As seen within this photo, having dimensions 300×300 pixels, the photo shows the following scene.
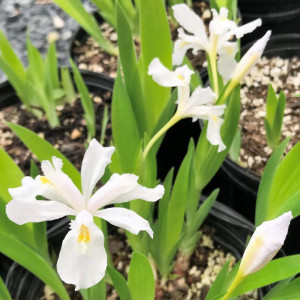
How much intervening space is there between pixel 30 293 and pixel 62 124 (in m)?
0.51

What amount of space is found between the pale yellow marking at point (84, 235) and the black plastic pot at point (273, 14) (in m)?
1.27

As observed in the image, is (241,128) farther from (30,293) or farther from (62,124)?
(30,293)

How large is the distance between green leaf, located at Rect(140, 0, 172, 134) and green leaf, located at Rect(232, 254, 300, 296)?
37 centimetres

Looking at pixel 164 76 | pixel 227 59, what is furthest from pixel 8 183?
pixel 227 59

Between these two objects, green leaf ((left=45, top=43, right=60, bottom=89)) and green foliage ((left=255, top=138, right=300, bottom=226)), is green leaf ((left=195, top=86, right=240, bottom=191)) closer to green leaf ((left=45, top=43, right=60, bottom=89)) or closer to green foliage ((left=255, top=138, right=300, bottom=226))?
green foliage ((left=255, top=138, right=300, bottom=226))

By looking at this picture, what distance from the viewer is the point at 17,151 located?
4.00 ft

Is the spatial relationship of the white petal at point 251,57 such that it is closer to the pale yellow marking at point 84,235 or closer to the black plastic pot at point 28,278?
the pale yellow marking at point 84,235

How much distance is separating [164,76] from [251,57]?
0.44ft

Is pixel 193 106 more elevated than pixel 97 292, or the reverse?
pixel 193 106

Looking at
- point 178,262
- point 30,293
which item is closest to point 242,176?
point 178,262

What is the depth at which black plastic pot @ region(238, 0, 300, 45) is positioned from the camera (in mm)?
1554

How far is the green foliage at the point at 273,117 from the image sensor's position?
1.03 metres

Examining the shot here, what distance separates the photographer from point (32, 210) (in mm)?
509

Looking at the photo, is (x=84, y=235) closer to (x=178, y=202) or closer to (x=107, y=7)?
(x=178, y=202)
